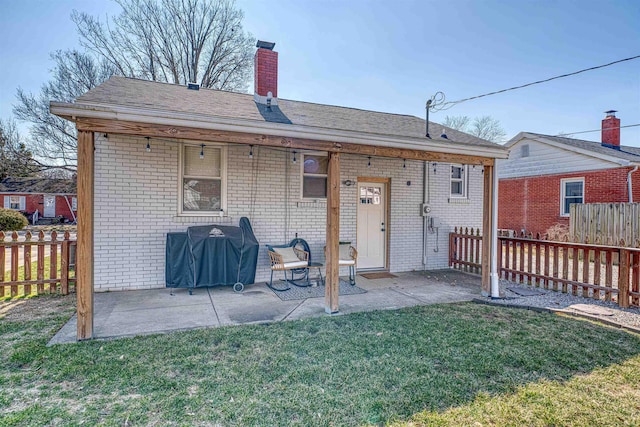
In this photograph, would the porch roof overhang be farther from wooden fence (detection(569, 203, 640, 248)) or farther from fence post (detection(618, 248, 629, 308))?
wooden fence (detection(569, 203, 640, 248))

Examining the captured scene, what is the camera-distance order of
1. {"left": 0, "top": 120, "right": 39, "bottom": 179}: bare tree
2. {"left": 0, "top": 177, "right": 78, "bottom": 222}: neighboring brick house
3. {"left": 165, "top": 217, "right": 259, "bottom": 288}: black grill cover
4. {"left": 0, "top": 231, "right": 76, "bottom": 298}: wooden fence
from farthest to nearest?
1. {"left": 0, "top": 177, "right": 78, "bottom": 222}: neighboring brick house
2. {"left": 0, "top": 120, "right": 39, "bottom": 179}: bare tree
3. {"left": 165, "top": 217, "right": 259, "bottom": 288}: black grill cover
4. {"left": 0, "top": 231, "right": 76, "bottom": 298}: wooden fence

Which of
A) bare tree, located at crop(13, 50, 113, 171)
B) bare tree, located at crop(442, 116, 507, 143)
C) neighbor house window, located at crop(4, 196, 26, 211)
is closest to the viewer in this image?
bare tree, located at crop(13, 50, 113, 171)

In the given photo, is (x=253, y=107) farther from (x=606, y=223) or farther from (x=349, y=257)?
(x=606, y=223)

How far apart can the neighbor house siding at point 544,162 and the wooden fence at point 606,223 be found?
3.26 m

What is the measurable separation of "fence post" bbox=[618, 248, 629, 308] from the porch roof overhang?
8.69ft

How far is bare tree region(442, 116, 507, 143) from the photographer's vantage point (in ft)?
91.5

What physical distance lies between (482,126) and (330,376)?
30.5 metres

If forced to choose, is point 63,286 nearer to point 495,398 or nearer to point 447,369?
point 447,369

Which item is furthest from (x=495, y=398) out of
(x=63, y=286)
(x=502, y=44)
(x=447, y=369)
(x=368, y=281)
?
(x=502, y=44)

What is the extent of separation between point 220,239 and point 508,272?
6018 millimetres

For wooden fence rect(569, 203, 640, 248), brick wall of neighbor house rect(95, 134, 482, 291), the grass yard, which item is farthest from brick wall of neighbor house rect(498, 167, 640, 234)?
the grass yard

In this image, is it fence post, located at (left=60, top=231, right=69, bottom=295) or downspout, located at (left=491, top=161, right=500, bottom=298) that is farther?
downspout, located at (left=491, top=161, right=500, bottom=298)

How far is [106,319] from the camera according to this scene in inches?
180

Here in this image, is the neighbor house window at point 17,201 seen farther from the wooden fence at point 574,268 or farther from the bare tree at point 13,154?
the wooden fence at point 574,268
